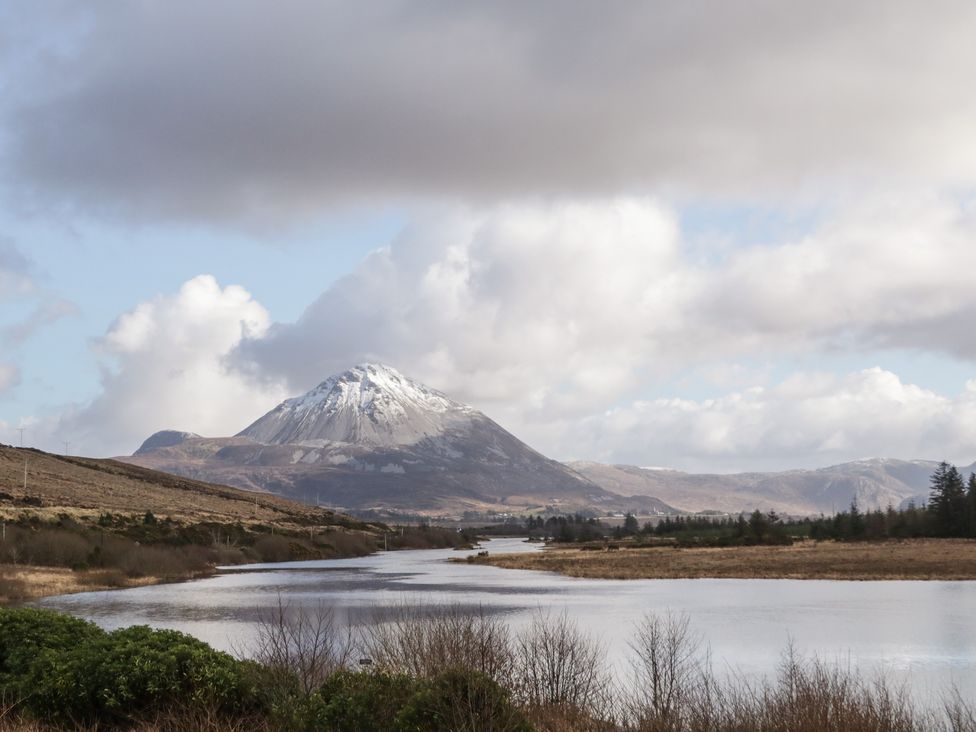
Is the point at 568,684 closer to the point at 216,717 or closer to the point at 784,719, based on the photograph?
the point at 784,719

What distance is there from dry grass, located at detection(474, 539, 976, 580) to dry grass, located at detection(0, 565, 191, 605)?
5408 cm

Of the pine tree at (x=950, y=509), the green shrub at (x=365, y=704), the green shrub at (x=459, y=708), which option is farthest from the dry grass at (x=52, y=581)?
the pine tree at (x=950, y=509)

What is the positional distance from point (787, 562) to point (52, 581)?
85.7 m

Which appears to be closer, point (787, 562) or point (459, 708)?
point (459, 708)

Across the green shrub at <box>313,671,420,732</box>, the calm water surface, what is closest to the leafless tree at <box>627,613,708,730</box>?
Result: the calm water surface

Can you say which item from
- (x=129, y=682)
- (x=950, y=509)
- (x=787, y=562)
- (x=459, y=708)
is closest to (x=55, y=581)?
→ (x=129, y=682)

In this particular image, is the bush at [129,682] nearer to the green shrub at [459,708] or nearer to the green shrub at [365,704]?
the green shrub at [365,704]

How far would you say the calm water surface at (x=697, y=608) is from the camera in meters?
49.8

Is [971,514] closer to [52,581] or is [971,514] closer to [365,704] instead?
[52,581]

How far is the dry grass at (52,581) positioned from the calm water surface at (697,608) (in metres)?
3.21

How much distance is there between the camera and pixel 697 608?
7475 centimetres

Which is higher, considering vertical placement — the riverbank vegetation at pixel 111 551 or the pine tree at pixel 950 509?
the pine tree at pixel 950 509

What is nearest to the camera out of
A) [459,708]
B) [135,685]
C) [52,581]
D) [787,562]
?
[459,708]

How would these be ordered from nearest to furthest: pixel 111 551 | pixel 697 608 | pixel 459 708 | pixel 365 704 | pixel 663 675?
pixel 459 708, pixel 365 704, pixel 663 675, pixel 697 608, pixel 111 551
